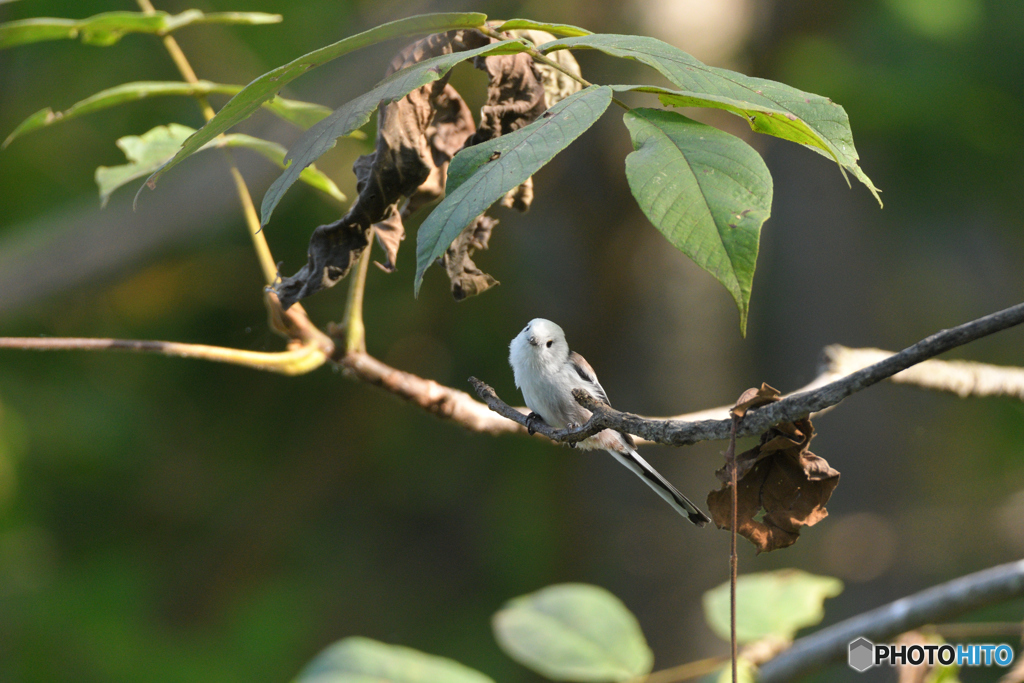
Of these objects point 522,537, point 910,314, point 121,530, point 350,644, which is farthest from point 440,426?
point 910,314

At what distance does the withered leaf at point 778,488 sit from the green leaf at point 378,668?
0.77m

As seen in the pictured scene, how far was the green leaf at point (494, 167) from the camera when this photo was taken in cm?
60

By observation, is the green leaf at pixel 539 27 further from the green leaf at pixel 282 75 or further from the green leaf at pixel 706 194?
the green leaf at pixel 706 194

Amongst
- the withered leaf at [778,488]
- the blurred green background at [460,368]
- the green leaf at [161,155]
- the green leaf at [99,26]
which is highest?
the green leaf at [99,26]

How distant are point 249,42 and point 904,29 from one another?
2.97 meters

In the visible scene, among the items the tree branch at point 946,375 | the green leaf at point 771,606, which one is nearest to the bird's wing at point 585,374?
the tree branch at point 946,375

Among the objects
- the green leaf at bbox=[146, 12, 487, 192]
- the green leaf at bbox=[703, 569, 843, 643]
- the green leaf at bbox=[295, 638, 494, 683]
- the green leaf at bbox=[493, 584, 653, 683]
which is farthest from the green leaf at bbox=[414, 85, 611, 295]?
the green leaf at bbox=[703, 569, 843, 643]

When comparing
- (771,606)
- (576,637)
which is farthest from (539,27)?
(771,606)

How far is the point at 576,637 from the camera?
1534 mm

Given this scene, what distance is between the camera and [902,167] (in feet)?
12.8

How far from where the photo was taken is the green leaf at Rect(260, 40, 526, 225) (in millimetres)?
694

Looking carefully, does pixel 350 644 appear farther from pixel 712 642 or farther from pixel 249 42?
pixel 249 42

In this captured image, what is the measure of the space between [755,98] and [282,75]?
472 mm

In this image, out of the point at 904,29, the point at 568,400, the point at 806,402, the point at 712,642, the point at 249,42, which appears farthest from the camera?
the point at 904,29
